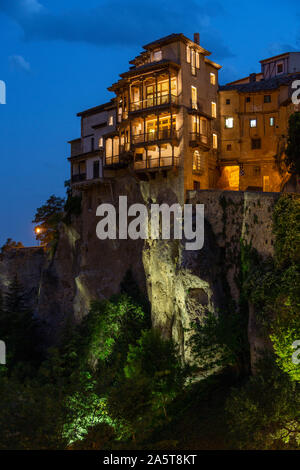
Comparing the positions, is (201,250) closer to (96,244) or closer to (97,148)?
(96,244)

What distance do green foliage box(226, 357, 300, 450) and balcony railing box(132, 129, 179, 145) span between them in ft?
75.5

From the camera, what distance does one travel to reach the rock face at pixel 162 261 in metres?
32.3

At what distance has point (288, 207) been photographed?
86.4 feet

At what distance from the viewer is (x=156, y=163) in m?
40.1

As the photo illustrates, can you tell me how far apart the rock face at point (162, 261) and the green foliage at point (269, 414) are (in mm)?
5094

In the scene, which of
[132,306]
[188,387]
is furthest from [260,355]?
[132,306]

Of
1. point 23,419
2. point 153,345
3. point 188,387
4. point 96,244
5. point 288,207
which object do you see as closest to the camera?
point 23,419

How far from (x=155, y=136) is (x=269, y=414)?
2645cm

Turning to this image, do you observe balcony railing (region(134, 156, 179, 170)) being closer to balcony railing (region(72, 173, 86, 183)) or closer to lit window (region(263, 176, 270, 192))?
lit window (region(263, 176, 270, 192))

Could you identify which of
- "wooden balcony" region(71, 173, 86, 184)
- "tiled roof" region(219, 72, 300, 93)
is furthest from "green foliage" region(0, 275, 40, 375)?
"tiled roof" region(219, 72, 300, 93)

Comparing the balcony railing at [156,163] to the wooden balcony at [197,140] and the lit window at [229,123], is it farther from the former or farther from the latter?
the lit window at [229,123]

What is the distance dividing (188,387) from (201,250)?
9.66 meters

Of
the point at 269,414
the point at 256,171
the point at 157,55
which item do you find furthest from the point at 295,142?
the point at 269,414

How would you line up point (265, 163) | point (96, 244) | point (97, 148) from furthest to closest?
point (97, 148), point (96, 244), point (265, 163)
